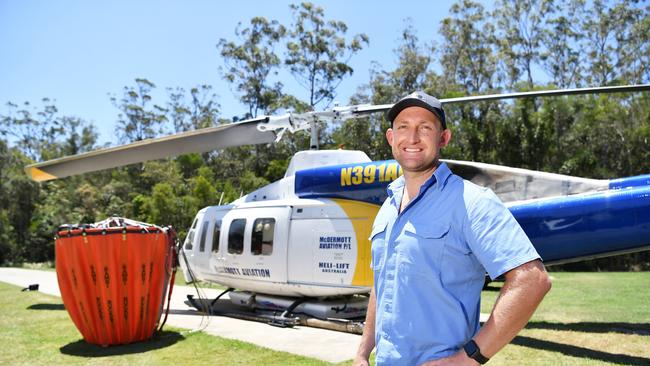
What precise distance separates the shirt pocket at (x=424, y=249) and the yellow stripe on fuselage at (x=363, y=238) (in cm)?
515

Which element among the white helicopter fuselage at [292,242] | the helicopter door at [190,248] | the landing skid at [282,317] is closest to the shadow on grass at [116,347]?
the landing skid at [282,317]

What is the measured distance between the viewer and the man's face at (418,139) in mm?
1964

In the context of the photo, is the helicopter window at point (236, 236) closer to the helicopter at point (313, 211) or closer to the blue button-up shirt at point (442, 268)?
the helicopter at point (313, 211)

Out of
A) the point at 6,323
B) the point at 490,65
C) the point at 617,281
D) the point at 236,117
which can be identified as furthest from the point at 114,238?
the point at 236,117

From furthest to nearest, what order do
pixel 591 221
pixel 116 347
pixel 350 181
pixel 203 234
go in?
pixel 203 234, pixel 350 181, pixel 116 347, pixel 591 221

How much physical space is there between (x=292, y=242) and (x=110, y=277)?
252 centimetres

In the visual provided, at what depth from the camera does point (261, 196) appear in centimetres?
884

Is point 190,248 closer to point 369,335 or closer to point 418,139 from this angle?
A: point 369,335

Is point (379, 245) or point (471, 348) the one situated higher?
point (379, 245)

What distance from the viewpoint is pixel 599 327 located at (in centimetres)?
710

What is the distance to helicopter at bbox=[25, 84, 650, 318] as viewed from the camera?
5691 mm

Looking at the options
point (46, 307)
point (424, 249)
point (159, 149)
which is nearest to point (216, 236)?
point (159, 149)

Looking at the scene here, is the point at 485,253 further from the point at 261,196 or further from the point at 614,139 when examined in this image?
the point at 614,139

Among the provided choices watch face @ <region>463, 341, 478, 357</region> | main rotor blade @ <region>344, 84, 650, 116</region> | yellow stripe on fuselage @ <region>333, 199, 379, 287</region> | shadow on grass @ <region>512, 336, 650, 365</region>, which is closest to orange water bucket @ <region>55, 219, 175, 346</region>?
yellow stripe on fuselage @ <region>333, 199, 379, 287</region>
